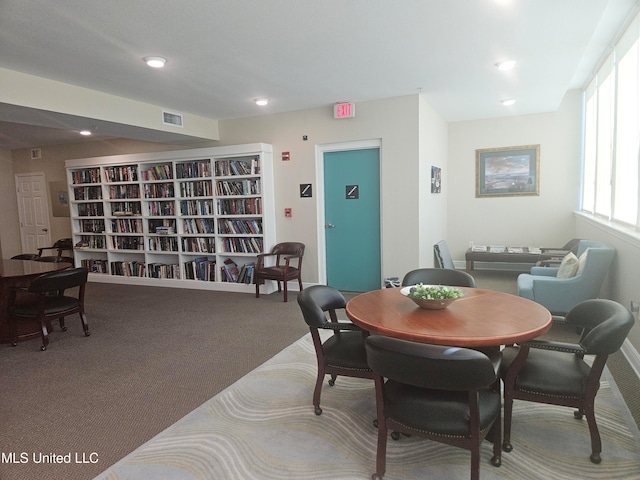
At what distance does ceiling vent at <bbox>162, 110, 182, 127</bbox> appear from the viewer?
554 centimetres

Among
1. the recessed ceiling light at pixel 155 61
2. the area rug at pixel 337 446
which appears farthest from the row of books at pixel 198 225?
the area rug at pixel 337 446

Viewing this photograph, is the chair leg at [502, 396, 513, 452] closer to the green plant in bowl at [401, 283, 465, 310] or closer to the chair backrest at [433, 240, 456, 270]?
the green plant in bowl at [401, 283, 465, 310]

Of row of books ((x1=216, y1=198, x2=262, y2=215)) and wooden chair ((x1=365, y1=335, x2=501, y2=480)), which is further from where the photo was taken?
row of books ((x1=216, y1=198, x2=262, y2=215))

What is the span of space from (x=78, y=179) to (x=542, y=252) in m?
8.19

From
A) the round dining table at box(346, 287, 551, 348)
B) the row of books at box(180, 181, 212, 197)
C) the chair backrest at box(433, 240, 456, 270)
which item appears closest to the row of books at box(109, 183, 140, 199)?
the row of books at box(180, 181, 212, 197)

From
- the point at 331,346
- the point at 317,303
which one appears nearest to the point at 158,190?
the point at 317,303

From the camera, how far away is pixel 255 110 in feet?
19.3

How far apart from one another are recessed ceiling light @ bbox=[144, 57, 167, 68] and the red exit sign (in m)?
2.47

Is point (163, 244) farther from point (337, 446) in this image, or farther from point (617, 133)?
point (617, 133)

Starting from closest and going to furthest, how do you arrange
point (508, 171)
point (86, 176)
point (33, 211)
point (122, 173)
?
point (122, 173), point (508, 171), point (86, 176), point (33, 211)

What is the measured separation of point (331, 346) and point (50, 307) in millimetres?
3193

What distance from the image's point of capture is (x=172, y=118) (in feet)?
18.6

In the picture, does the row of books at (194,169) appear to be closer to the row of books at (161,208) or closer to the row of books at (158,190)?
the row of books at (158,190)

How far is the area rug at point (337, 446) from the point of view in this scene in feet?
6.75
